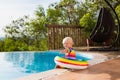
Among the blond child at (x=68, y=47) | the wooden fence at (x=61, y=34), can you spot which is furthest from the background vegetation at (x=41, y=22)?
the blond child at (x=68, y=47)

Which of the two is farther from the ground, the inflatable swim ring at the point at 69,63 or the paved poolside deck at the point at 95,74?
the inflatable swim ring at the point at 69,63

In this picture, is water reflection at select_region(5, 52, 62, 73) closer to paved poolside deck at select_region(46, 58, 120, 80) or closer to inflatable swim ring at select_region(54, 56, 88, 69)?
inflatable swim ring at select_region(54, 56, 88, 69)

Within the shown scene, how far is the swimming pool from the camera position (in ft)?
20.0

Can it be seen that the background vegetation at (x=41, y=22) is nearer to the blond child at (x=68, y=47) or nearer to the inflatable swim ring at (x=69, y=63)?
the blond child at (x=68, y=47)

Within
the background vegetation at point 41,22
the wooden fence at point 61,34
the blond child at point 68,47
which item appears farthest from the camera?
the background vegetation at point 41,22

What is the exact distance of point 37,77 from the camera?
Result: 366 cm

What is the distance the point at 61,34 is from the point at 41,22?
306 cm

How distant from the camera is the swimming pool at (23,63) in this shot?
608 cm

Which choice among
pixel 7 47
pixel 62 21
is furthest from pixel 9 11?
pixel 62 21

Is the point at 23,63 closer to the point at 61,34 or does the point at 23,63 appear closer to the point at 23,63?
the point at 23,63

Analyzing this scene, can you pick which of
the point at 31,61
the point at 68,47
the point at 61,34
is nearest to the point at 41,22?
the point at 61,34

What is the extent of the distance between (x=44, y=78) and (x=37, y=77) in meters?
0.10

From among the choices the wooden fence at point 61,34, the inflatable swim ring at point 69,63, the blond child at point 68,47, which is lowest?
the inflatable swim ring at point 69,63

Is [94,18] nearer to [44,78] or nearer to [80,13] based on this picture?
[80,13]
